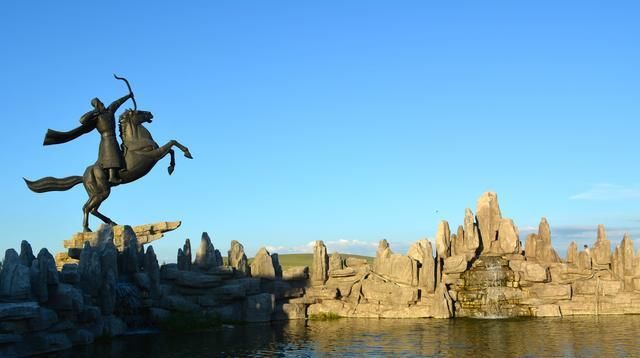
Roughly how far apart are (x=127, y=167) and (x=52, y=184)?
15.1 ft

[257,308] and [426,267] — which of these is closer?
[257,308]

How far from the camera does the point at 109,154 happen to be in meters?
41.4

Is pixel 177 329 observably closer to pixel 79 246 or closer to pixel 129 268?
pixel 129 268

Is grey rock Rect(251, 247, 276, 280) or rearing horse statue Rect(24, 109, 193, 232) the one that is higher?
rearing horse statue Rect(24, 109, 193, 232)

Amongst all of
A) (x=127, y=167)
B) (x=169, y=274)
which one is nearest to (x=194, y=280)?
(x=169, y=274)

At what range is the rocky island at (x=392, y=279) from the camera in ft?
130

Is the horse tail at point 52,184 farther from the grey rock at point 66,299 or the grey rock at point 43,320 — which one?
the grey rock at point 43,320

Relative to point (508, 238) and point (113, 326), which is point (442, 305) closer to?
point (508, 238)

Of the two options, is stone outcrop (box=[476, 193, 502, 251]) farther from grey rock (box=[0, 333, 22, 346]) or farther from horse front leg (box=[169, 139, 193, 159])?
grey rock (box=[0, 333, 22, 346])

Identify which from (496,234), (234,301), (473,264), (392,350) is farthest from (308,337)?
(496,234)

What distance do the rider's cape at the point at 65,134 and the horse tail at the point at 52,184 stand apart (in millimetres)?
2294

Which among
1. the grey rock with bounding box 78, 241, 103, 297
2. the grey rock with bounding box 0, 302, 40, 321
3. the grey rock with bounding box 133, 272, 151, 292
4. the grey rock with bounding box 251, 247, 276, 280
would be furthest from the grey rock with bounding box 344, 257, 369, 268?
the grey rock with bounding box 0, 302, 40, 321

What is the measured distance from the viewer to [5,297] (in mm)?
27094

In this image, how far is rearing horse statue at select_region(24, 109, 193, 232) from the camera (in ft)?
135
